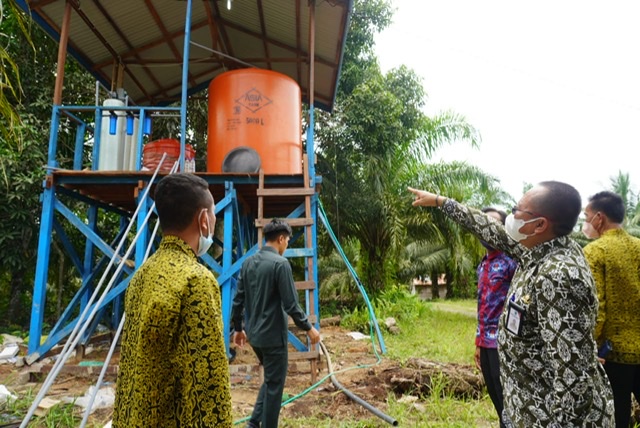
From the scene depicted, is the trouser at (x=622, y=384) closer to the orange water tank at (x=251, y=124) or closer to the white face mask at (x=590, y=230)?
the white face mask at (x=590, y=230)

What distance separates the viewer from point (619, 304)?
94.9 inches

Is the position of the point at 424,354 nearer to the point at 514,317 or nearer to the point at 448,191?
the point at 514,317

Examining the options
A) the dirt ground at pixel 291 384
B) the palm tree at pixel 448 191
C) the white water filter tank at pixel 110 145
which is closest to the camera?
the dirt ground at pixel 291 384

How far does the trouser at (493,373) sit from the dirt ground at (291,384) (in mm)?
1445

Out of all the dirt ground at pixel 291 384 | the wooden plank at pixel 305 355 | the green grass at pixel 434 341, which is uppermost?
the wooden plank at pixel 305 355

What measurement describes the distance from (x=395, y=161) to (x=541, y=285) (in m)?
9.96

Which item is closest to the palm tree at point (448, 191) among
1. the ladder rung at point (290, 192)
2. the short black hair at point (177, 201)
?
the ladder rung at point (290, 192)

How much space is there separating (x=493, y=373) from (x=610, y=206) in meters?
1.28

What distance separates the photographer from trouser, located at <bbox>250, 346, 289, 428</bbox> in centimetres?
302

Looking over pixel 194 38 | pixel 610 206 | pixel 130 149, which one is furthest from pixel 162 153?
pixel 610 206

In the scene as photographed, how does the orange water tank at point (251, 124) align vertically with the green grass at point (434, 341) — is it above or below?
above

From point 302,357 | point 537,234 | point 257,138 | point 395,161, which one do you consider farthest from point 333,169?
point 537,234

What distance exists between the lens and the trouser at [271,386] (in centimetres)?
302

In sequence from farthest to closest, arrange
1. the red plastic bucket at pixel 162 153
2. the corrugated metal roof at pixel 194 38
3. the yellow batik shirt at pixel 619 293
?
the corrugated metal roof at pixel 194 38, the red plastic bucket at pixel 162 153, the yellow batik shirt at pixel 619 293
